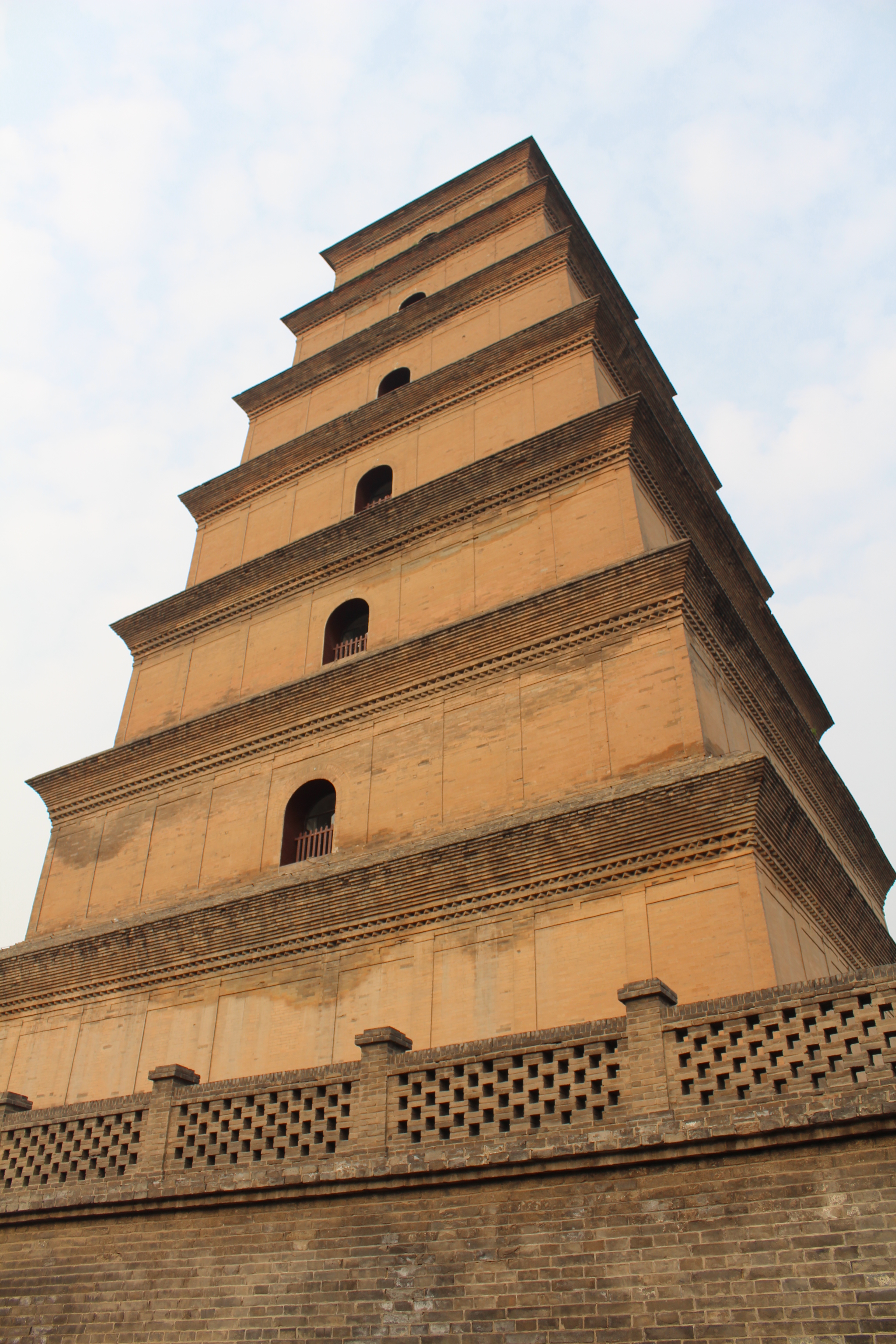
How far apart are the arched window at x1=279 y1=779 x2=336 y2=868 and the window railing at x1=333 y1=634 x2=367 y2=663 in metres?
1.70

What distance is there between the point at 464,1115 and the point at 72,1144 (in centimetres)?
353

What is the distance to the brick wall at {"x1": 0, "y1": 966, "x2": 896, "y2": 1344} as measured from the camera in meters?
5.64

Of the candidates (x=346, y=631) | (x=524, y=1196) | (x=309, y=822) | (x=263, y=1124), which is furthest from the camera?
(x=346, y=631)

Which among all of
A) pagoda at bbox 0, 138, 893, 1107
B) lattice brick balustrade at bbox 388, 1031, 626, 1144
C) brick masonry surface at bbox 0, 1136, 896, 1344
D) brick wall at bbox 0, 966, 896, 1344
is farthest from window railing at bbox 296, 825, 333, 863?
lattice brick balustrade at bbox 388, 1031, 626, 1144

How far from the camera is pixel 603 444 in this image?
1270cm

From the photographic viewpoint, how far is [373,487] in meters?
15.8

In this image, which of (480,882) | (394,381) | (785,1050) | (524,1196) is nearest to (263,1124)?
(524,1196)

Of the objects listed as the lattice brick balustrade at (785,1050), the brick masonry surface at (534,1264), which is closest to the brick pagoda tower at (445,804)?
the lattice brick balustrade at (785,1050)

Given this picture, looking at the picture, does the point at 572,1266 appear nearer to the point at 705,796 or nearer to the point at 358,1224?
the point at 358,1224

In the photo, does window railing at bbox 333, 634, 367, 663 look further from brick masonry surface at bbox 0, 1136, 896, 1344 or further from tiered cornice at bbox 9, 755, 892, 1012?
brick masonry surface at bbox 0, 1136, 896, 1344

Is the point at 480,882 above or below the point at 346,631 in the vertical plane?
below

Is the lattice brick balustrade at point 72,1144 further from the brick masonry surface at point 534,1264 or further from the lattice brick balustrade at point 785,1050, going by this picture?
the lattice brick balustrade at point 785,1050

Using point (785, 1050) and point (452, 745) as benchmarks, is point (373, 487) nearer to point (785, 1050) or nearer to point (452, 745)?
point (452, 745)

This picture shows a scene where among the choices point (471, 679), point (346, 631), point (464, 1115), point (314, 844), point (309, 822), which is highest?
point (346, 631)
